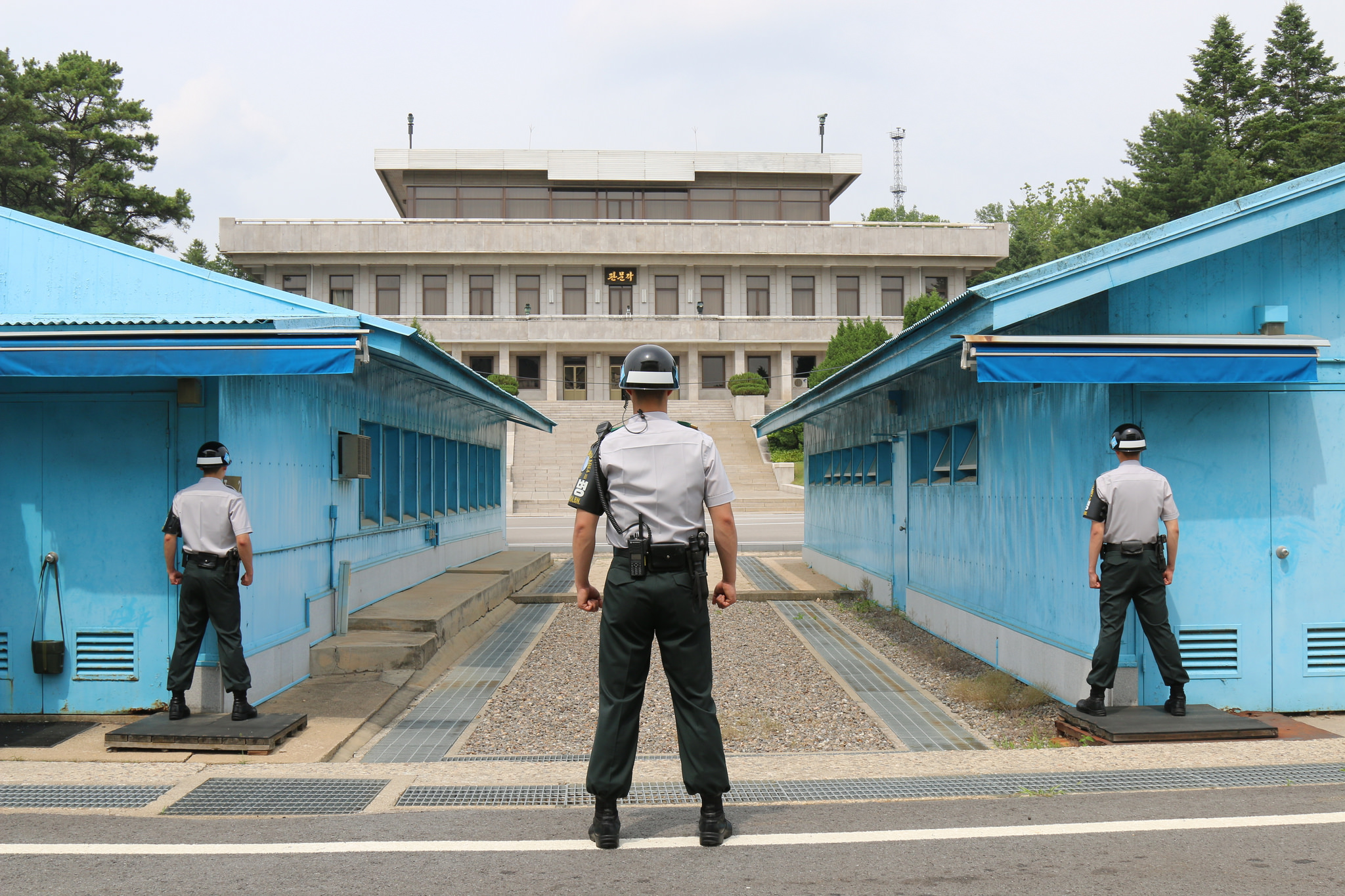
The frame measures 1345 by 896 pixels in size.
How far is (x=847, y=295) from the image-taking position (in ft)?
189

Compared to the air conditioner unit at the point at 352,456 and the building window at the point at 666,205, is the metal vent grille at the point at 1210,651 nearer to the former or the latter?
the air conditioner unit at the point at 352,456

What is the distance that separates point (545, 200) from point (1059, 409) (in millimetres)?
55154

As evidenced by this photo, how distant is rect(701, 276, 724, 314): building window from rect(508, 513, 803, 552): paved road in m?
23.8

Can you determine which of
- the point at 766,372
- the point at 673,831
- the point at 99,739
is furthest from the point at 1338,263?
the point at 766,372

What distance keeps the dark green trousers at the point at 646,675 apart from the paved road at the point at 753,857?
335 mm

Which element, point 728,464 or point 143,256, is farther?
point 728,464

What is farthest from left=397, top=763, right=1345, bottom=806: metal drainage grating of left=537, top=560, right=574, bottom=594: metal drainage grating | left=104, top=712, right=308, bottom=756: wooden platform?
left=537, top=560, right=574, bottom=594: metal drainage grating

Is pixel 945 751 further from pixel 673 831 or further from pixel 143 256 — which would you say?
pixel 143 256

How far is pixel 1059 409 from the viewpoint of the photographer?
26.2 ft

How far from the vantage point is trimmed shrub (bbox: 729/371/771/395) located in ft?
167

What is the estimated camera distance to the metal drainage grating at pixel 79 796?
5328 millimetres

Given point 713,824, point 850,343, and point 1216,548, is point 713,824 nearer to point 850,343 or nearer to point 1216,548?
point 1216,548

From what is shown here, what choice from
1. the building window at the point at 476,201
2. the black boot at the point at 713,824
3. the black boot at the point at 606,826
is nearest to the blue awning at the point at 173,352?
the black boot at the point at 606,826

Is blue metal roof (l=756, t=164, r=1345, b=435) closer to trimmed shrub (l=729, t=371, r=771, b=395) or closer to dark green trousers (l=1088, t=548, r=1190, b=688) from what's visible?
dark green trousers (l=1088, t=548, r=1190, b=688)
